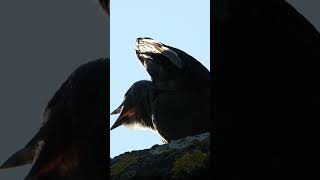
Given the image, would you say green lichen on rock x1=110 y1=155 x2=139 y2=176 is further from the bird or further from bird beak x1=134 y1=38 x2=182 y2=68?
the bird

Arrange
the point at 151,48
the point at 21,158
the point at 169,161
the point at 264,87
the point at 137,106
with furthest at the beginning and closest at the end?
the point at 21,158, the point at 137,106, the point at 151,48, the point at 169,161, the point at 264,87

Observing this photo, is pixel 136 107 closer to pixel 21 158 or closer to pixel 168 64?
pixel 168 64

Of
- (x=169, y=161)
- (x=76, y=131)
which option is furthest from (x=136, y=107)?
(x=169, y=161)

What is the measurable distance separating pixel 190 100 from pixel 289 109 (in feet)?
2.00

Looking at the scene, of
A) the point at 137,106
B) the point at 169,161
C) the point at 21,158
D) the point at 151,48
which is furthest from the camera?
the point at 21,158

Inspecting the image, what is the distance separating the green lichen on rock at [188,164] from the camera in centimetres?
430

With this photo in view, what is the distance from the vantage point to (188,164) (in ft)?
14.2

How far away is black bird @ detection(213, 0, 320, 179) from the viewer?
421 centimetres

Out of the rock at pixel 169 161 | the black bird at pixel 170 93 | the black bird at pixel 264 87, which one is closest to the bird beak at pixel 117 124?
the black bird at pixel 170 93

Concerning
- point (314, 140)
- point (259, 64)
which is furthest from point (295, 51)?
point (314, 140)

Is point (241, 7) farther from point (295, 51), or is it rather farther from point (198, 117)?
point (198, 117)

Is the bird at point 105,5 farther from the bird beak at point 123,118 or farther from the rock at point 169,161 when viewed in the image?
the rock at point 169,161

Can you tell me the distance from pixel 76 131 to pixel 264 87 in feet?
4.10

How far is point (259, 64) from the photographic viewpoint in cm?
430
